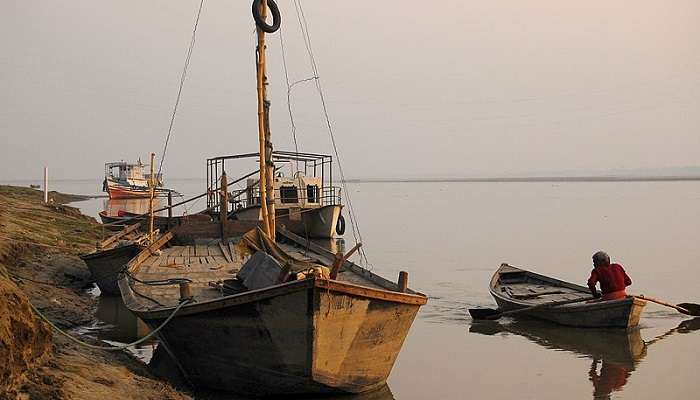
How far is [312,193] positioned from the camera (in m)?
34.6

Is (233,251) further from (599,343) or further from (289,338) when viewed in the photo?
(599,343)

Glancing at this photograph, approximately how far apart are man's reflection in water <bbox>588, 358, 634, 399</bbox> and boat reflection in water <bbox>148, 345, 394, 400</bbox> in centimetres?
349

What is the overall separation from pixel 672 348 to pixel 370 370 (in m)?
8.08

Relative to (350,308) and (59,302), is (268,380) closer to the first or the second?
(350,308)

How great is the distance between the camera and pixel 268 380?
9.30m

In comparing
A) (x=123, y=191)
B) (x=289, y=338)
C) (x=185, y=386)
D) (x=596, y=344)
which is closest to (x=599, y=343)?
(x=596, y=344)

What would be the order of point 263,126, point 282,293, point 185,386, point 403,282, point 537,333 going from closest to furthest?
point 282,293 → point 403,282 → point 185,386 → point 263,126 → point 537,333

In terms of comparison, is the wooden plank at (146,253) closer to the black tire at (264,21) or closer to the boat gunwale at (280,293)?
the boat gunwale at (280,293)

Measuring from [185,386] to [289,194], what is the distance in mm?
23422

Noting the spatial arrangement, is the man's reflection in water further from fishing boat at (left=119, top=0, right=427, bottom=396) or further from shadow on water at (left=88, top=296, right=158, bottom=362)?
shadow on water at (left=88, top=296, right=158, bottom=362)

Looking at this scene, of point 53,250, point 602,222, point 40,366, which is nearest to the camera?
point 40,366

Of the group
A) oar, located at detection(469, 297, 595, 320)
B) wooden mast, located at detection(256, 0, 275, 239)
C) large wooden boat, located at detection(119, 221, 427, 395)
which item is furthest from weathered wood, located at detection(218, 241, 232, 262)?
oar, located at detection(469, 297, 595, 320)

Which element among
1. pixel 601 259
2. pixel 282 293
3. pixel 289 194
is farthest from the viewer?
pixel 289 194

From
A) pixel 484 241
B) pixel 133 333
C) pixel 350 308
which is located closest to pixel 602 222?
pixel 484 241
